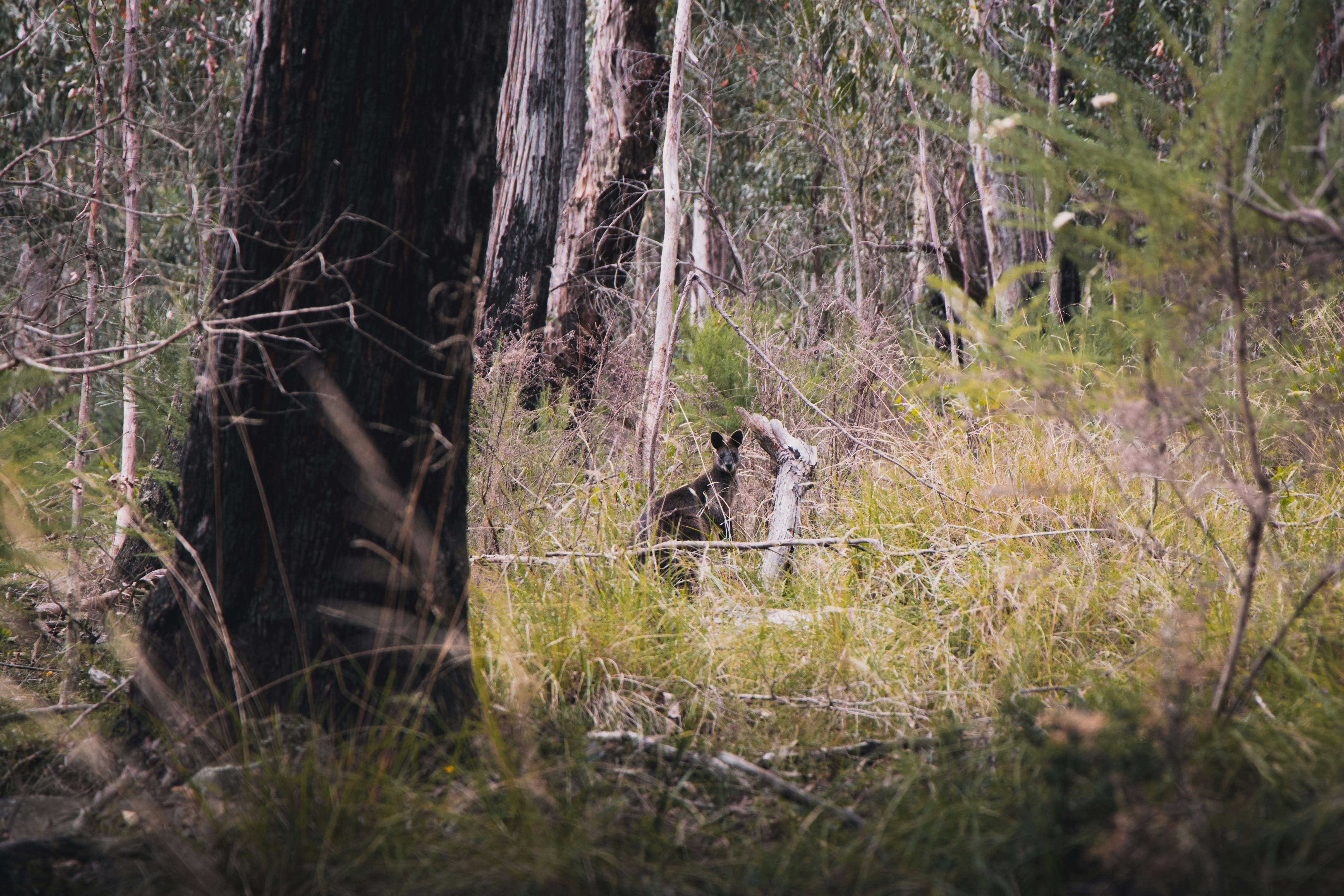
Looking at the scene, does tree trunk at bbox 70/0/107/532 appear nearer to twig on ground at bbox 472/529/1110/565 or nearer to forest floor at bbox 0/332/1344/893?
forest floor at bbox 0/332/1344/893

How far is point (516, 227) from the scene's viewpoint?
18.6ft

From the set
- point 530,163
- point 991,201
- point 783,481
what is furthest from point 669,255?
point 991,201

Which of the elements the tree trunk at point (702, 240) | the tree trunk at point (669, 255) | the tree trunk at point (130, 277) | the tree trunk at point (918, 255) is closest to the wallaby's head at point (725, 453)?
the tree trunk at point (669, 255)

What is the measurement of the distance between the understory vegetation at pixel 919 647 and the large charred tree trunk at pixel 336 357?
14cm

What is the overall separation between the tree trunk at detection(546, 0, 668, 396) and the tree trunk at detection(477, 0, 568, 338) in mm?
223

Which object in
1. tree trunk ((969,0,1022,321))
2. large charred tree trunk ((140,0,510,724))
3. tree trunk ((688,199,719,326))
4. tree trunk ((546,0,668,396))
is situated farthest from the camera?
tree trunk ((688,199,719,326))

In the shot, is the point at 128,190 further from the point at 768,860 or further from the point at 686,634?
the point at 768,860

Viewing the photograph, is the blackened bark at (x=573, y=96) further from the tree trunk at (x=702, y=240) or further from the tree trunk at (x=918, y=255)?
the tree trunk at (x=918, y=255)

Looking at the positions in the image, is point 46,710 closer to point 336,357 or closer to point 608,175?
point 336,357

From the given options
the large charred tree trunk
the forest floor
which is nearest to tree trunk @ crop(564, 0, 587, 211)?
the forest floor

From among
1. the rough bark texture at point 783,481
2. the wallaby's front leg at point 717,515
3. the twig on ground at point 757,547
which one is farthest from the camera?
the wallaby's front leg at point 717,515

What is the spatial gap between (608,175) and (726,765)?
4.90m

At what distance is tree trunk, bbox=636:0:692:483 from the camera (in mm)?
4023

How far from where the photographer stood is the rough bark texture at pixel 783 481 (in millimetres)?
3420
